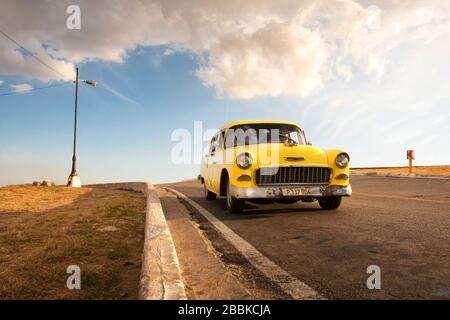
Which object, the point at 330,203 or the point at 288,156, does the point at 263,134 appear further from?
the point at 330,203

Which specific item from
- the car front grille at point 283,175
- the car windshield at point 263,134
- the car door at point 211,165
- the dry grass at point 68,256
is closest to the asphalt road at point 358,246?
the car front grille at point 283,175

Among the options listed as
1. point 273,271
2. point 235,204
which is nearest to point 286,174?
point 235,204

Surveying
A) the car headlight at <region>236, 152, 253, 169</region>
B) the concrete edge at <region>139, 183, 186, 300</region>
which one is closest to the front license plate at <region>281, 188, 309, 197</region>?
the car headlight at <region>236, 152, 253, 169</region>

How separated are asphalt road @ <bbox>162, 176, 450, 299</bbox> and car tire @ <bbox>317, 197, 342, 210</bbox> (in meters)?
0.27

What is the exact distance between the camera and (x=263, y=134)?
7.33 meters

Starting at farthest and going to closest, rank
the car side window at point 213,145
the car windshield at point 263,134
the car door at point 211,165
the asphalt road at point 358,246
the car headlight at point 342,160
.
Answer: the car side window at point 213,145 < the car door at point 211,165 < the car windshield at point 263,134 < the car headlight at point 342,160 < the asphalt road at point 358,246

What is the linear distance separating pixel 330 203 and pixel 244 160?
6.20ft

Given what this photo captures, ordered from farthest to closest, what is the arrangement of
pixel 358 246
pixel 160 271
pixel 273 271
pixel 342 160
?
pixel 342 160
pixel 358 246
pixel 273 271
pixel 160 271

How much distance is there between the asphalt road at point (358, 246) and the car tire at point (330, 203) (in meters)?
0.27

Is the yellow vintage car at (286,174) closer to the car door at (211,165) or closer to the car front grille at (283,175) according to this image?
the car front grille at (283,175)

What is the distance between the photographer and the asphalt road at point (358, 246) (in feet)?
8.20

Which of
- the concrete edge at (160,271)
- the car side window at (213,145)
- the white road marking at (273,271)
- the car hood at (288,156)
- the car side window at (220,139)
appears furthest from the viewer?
the car side window at (213,145)

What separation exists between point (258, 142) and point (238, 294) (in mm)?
4980
